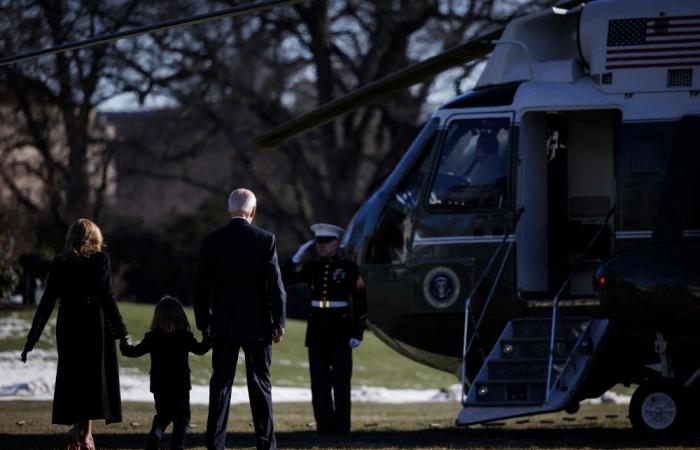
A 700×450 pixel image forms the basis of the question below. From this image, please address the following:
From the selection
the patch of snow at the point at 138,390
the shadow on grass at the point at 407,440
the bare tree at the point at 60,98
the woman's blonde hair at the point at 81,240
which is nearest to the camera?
the woman's blonde hair at the point at 81,240

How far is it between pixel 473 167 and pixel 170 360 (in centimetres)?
441

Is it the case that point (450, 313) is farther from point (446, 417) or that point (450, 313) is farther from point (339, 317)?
point (446, 417)

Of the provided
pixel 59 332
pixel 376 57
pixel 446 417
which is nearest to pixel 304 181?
pixel 376 57

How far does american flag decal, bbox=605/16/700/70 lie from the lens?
12500 mm

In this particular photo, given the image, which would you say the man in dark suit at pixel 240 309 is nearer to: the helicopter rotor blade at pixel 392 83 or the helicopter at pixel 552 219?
the helicopter at pixel 552 219

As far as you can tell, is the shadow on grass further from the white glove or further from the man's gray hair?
the man's gray hair

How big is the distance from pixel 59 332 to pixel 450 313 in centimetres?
428

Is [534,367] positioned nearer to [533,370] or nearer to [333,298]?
[533,370]

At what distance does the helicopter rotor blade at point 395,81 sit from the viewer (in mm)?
13328

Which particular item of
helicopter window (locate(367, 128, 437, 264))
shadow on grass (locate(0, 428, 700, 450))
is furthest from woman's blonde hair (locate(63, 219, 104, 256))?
helicopter window (locate(367, 128, 437, 264))

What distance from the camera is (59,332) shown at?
10016mm

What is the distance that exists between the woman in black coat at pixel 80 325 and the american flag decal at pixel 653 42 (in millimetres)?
5181

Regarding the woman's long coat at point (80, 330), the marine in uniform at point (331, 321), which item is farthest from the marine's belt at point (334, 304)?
the woman's long coat at point (80, 330)

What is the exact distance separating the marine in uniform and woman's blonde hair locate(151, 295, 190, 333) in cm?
271
